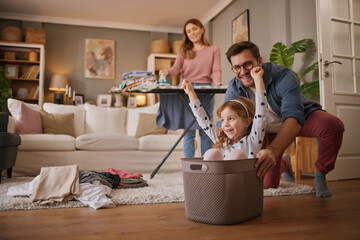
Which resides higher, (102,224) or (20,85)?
(20,85)

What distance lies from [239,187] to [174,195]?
72cm

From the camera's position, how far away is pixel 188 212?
1283mm

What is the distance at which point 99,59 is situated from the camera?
6398mm

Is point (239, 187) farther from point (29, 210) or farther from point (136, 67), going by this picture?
point (136, 67)

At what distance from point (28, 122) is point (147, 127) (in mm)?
1365

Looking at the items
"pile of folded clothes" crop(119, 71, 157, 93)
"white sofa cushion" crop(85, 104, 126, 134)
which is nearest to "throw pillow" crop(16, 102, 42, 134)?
"white sofa cushion" crop(85, 104, 126, 134)

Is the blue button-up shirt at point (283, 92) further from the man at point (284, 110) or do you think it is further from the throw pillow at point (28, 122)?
the throw pillow at point (28, 122)

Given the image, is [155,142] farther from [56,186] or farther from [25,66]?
[25,66]

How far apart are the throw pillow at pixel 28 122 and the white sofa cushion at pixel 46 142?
0.63 ft

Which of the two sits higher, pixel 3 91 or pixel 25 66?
pixel 25 66

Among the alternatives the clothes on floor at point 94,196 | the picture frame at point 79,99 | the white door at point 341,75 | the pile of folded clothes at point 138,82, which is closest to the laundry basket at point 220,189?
the clothes on floor at point 94,196

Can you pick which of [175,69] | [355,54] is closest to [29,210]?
[175,69]

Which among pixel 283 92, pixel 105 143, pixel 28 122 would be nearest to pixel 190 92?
pixel 283 92

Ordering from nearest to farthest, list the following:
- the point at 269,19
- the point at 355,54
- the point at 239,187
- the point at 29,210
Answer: the point at 239,187 → the point at 29,210 → the point at 355,54 → the point at 269,19
